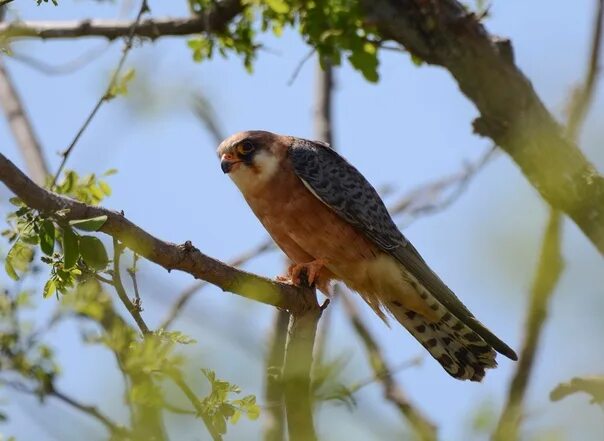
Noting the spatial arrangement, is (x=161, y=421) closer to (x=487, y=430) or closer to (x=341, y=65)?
(x=487, y=430)

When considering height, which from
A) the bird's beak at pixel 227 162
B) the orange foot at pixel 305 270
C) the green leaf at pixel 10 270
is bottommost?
the green leaf at pixel 10 270

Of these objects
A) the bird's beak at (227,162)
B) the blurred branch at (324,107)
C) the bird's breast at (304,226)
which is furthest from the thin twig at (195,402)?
the blurred branch at (324,107)

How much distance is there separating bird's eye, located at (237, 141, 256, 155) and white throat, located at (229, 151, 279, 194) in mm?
72

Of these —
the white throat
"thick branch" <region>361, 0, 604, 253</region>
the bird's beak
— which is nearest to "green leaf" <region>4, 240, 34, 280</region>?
the white throat

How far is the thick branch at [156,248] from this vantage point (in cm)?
396

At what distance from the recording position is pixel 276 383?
5262 mm

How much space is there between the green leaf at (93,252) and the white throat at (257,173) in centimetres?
250

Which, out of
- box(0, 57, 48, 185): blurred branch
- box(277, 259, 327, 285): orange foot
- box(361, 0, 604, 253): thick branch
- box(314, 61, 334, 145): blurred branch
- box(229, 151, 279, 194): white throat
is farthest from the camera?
box(314, 61, 334, 145): blurred branch

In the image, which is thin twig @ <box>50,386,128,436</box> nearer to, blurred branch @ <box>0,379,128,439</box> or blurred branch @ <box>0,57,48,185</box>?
blurred branch @ <box>0,379,128,439</box>

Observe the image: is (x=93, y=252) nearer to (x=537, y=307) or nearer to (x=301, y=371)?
(x=301, y=371)

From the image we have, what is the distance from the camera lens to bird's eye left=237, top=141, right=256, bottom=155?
680 cm

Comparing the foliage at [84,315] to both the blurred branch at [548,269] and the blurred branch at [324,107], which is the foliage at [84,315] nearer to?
the blurred branch at [548,269]

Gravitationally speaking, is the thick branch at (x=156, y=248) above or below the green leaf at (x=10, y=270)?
below

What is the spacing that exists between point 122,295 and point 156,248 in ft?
1.21
